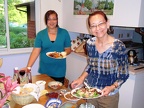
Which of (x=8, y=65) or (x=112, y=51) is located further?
(x=8, y=65)

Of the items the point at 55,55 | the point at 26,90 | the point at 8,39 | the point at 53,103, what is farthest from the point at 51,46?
the point at 8,39

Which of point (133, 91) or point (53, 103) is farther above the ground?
point (53, 103)

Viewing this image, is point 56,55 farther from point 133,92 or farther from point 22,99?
point 133,92

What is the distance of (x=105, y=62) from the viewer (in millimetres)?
1188

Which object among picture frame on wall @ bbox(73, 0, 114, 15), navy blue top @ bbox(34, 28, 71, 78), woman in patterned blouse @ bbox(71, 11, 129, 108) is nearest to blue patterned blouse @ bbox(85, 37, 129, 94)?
woman in patterned blouse @ bbox(71, 11, 129, 108)

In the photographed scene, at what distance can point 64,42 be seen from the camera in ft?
6.53

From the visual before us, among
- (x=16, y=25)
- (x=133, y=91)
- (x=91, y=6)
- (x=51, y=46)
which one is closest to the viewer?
(x=133, y=91)

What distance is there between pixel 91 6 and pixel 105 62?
126cm

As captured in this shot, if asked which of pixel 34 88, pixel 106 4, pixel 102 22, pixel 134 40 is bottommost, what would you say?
pixel 34 88

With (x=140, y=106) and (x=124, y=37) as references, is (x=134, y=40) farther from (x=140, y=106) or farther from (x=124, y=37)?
(x=140, y=106)

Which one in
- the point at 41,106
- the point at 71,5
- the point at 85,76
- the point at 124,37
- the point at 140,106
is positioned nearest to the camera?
the point at 41,106

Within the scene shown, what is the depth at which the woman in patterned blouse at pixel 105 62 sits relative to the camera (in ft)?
3.75

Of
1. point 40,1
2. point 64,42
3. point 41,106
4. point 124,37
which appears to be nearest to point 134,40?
point 124,37

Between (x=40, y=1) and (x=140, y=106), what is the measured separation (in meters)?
2.25
